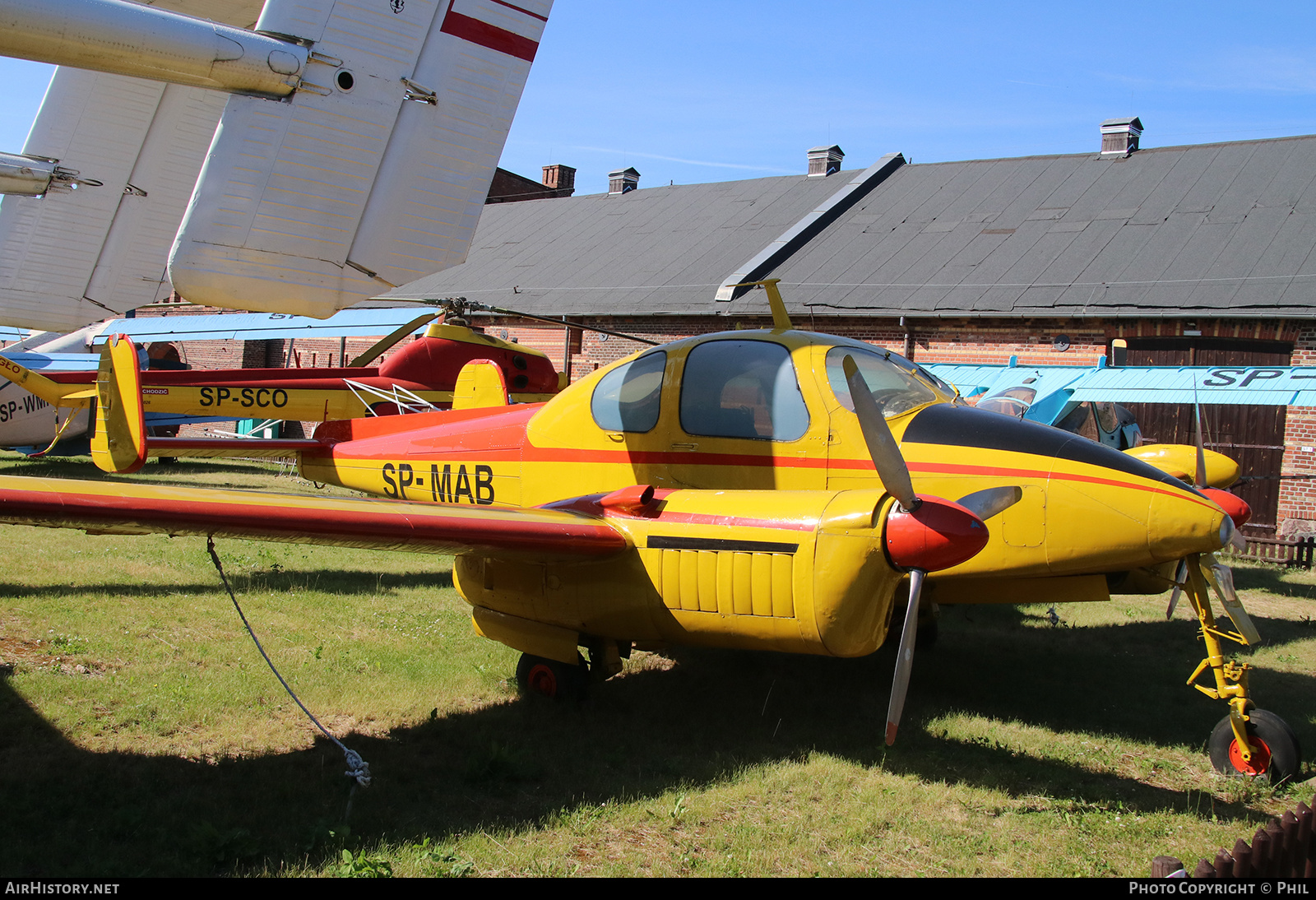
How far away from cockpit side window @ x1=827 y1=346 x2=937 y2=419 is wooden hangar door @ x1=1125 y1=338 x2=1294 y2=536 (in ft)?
37.2

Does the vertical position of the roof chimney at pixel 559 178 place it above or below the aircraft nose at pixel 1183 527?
above

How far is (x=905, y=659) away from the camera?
4.32 meters

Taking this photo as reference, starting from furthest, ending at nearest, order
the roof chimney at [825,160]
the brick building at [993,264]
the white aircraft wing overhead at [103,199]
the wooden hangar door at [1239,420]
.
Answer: the roof chimney at [825,160], the brick building at [993,264], the wooden hangar door at [1239,420], the white aircraft wing overhead at [103,199]

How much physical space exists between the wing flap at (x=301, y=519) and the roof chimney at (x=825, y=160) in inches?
887

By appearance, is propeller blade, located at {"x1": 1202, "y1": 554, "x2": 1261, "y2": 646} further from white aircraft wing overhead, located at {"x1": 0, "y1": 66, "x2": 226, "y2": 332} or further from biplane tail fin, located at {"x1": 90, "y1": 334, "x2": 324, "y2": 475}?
white aircraft wing overhead, located at {"x1": 0, "y1": 66, "x2": 226, "y2": 332}

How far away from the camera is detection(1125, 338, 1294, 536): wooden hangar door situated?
15.0 m

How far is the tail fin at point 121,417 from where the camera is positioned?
24.1ft

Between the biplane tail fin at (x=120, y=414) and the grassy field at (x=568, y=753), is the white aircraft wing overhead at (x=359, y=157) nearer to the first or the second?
the biplane tail fin at (x=120, y=414)

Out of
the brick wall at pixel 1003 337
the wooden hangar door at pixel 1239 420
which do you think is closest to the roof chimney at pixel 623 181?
the brick wall at pixel 1003 337

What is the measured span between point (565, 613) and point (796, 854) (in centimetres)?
208

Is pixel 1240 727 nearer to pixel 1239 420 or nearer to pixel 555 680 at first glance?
pixel 555 680

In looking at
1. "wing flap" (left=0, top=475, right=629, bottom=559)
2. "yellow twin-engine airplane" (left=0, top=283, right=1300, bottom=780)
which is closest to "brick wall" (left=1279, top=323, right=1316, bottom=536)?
"yellow twin-engine airplane" (left=0, top=283, right=1300, bottom=780)
